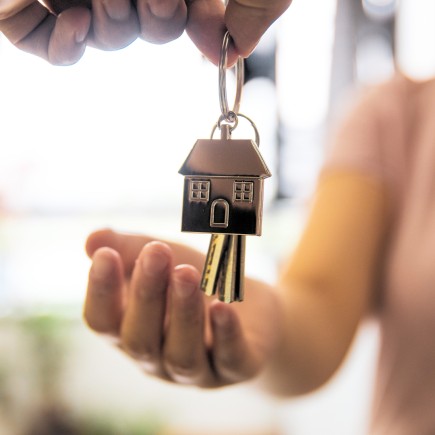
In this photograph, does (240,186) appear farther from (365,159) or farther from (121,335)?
(365,159)

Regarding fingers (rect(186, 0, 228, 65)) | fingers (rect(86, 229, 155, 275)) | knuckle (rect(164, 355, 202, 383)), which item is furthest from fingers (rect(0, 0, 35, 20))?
knuckle (rect(164, 355, 202, 383))

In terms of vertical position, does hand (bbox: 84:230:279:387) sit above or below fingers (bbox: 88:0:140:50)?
below

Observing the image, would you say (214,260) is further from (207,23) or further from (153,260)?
(207,23)

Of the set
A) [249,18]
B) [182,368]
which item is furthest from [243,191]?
[182,368]

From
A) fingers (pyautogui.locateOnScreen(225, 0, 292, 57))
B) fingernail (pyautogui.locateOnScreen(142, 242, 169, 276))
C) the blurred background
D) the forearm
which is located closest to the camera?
fingers (pyautogui.locateOnScreen(225, 0, 292, 57))

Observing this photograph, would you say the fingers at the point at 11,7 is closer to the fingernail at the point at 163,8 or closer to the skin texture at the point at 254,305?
the fingernail at the point at 163,8

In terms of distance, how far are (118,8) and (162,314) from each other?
0.27 meters

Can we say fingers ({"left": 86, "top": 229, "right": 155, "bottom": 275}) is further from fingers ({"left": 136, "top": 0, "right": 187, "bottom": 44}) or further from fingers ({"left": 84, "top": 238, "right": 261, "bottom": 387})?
fingers ({"left": 136, "top": 0, "right": 187, "bottom": 44})

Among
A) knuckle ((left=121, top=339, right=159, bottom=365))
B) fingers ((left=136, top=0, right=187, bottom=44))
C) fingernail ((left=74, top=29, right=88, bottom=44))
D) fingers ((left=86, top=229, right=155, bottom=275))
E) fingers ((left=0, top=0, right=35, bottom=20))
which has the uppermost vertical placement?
fingers ((left=0, top=0, right=35, bottom=20))

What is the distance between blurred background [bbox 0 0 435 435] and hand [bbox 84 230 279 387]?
0.67 meters

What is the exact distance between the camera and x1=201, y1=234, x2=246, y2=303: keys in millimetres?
398

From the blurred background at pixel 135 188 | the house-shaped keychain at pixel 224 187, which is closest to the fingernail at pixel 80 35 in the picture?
the house-shaped keychain at pixel 224 187

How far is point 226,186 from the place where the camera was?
38 centimetres

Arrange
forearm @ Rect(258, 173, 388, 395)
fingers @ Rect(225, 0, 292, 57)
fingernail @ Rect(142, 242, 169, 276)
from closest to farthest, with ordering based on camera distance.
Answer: fingers @ Rect(225, 0, 292, 57)
fingernail @ Rect(142, 242, 169, 276)
forearm @ Rect(258, 173, 388, 395)
